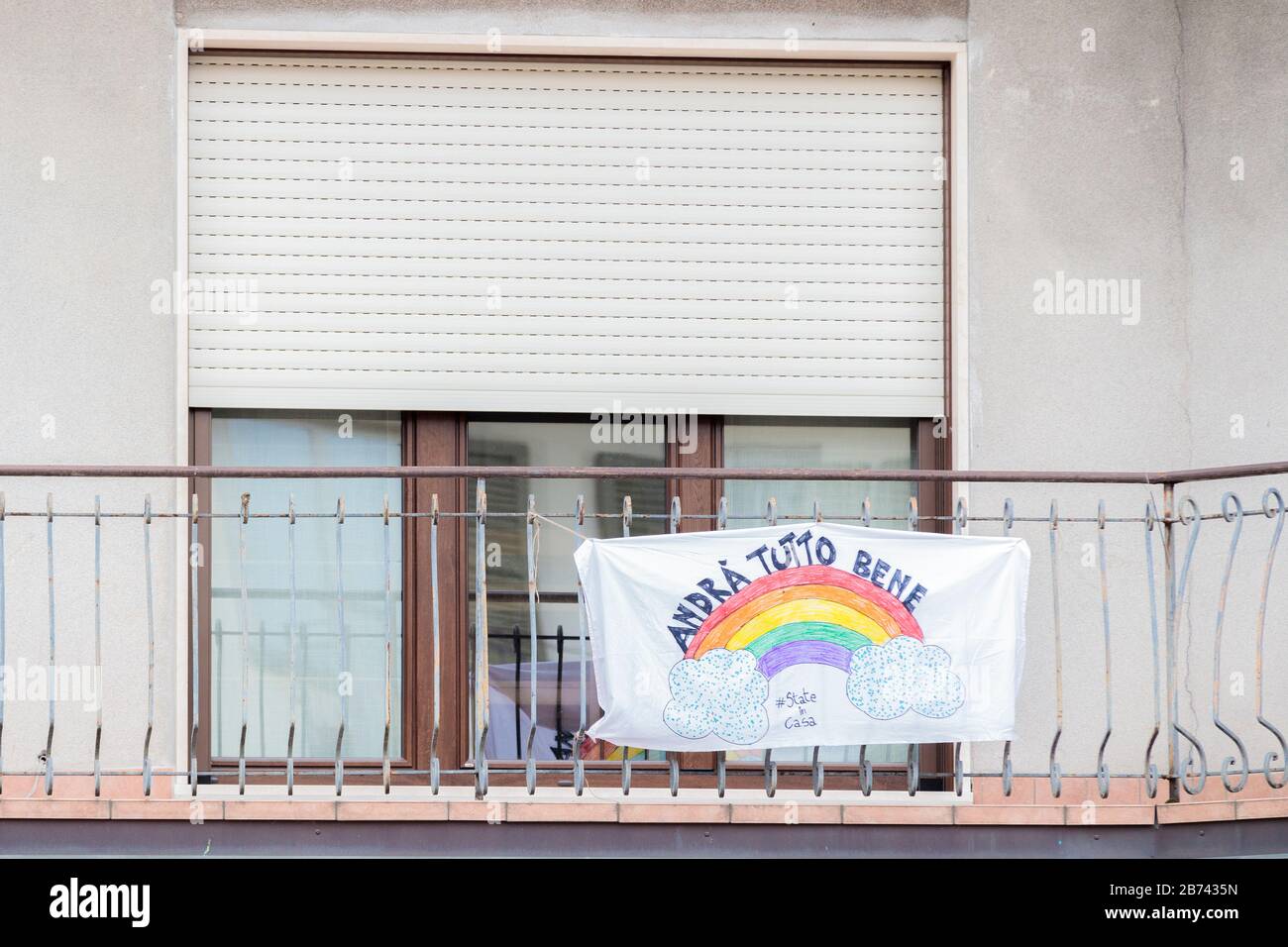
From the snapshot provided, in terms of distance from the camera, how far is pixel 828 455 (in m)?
6.95

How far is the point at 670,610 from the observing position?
5.60m

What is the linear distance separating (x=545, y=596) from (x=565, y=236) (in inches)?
62.2

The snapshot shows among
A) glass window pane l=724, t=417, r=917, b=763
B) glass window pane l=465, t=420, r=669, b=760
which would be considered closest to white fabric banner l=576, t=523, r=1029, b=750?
glass window pane l=465, t=420, r=669, b=760

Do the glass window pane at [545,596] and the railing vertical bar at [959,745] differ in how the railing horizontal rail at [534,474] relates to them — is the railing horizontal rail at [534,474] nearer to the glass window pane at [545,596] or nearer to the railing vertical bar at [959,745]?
the railing vertical bar at [959,745]

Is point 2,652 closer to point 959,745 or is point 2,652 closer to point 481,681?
point 481,681

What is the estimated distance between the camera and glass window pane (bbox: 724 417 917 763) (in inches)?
270

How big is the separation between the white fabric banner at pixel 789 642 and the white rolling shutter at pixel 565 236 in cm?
133

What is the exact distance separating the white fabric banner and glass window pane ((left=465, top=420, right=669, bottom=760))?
1.06 m

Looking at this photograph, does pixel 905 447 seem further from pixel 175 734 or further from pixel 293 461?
pixel 175 734

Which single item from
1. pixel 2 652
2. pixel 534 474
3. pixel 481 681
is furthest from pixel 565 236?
pixel 2 652

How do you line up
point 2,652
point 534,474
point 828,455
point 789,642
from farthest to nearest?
point 828,455 < point 2,652 < point 534,474 < point 789,642

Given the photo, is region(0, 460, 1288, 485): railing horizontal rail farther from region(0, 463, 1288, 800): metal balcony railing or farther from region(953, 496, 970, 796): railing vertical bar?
region(0, 463, 1288, 800): metal balcony railing
